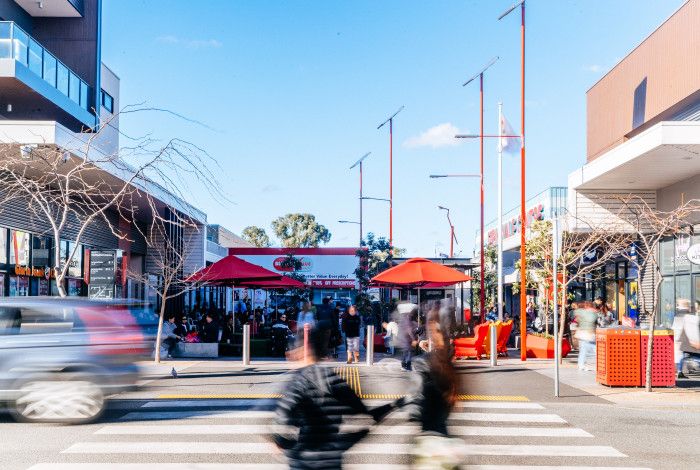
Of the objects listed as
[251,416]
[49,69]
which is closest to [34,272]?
[49,69]

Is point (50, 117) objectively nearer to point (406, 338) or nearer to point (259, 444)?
point (406, 338)

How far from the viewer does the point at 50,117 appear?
26453 mm

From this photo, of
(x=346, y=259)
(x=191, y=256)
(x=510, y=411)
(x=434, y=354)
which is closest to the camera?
(x=434, y=354)

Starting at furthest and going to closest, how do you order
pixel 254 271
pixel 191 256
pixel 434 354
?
pixel 191 256, pixel 254 271, pixel 434 354

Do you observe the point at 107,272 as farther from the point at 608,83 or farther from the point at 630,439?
the point at 608,83

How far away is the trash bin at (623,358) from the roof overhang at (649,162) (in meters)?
6.17

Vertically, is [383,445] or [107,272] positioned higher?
[107,272]

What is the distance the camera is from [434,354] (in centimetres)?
513

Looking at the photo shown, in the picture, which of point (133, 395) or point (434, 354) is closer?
point (434, 354)

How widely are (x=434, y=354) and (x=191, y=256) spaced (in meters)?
34.1

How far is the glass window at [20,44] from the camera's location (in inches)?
894

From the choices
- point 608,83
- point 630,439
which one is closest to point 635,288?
point 608,83

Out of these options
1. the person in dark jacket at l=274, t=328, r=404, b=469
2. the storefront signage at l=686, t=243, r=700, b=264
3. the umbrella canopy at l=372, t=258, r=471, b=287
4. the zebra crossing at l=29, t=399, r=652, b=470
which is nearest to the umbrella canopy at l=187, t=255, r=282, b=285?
the umbrella canopy at l=372, t=258, r=471, b=287

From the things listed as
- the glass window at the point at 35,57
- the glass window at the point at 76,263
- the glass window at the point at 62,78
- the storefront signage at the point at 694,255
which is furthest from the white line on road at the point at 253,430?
the glass window at the point at 62,78
